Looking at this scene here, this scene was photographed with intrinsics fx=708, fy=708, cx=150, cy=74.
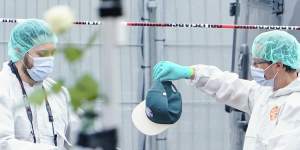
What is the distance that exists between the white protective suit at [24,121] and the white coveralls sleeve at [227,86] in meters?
0.70

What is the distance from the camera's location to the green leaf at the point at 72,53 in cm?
126

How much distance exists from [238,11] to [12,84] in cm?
214

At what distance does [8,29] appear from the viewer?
464 centimetres

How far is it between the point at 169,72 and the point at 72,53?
6.71ft

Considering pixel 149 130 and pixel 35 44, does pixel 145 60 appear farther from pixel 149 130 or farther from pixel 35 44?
pixel 35 44

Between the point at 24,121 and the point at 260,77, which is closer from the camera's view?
the point at 24,121

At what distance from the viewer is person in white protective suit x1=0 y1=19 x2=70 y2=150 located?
2.90m

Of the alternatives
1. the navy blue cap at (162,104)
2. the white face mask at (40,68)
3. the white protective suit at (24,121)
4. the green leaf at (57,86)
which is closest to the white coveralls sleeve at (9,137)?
the white protective suit at (24,121)

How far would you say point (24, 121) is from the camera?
2.90 meters

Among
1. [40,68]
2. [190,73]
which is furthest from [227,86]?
[40,68]

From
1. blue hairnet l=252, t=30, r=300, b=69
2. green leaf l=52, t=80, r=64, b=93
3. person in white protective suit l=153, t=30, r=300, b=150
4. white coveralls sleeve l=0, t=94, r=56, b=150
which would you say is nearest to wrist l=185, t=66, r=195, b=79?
person in white protective suit l=153, t=30, r=300, b=150

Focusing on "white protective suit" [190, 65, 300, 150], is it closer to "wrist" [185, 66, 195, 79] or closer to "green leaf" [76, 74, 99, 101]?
"wrist" [185, 66, 195, 79]

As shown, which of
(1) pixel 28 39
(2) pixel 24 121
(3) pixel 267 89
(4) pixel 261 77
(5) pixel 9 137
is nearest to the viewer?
(5) pixel 9 137

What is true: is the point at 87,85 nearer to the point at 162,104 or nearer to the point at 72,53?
the point at 72,53
